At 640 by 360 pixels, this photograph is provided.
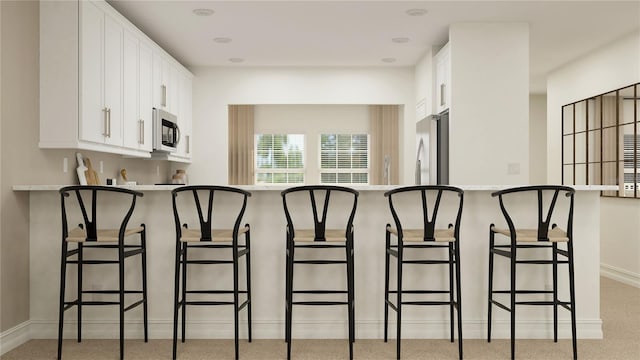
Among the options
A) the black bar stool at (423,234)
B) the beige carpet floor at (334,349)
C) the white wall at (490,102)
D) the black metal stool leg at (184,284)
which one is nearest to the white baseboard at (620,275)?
the white wall at (490,102)

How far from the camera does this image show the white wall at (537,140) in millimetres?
9515

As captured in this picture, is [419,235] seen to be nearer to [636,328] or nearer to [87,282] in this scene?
[636,328]

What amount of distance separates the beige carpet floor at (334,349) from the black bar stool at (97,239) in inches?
6.0

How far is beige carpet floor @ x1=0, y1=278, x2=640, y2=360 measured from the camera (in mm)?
3229

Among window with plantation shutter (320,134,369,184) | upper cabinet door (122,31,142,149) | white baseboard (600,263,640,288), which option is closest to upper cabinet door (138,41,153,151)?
upper cabinet door (122,31,142,149)

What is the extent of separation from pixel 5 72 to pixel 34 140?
1.66 ft

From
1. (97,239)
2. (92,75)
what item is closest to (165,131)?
(92,75)

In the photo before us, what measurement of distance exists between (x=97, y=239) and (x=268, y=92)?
4203mm

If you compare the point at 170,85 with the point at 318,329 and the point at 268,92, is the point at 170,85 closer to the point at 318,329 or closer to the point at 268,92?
the point at 268,92

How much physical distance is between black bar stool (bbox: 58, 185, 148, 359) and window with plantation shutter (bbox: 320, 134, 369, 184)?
15.1 feet

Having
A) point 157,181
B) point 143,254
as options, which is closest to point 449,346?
point 143,254

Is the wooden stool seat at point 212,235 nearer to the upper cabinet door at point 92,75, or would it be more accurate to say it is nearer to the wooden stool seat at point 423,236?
the wooden stool seat at point 423,236

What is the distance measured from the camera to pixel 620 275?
588 cm

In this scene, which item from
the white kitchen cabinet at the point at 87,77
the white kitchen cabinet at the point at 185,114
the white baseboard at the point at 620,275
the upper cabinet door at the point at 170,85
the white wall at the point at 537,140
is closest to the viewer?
the white kitchen cabinet at the point at 87,77
